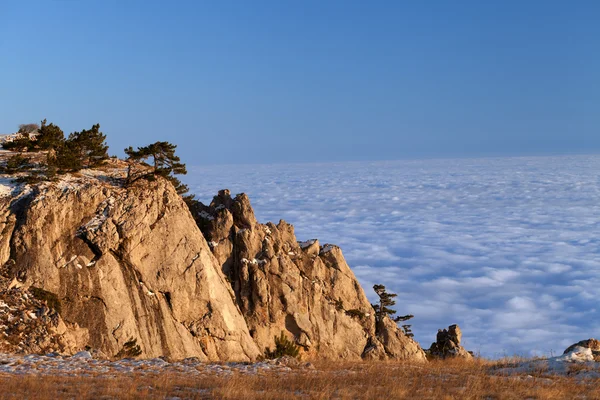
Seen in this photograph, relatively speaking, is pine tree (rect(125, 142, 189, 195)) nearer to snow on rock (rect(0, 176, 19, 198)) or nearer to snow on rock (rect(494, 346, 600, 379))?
snow on rock (rect(0, 176, 19, 198))

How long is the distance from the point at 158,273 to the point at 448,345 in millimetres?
28796

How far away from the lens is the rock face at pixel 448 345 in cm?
5089

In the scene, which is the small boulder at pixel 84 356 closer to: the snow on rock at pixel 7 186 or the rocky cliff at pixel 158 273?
the rocky cliff at pixel 158 273

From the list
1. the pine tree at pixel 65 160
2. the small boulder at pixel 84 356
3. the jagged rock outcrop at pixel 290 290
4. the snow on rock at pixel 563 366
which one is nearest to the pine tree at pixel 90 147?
the pine tree at pixel 65 160

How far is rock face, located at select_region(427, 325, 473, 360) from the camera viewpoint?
50891 millimetres

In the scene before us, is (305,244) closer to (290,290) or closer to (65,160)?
(290,290)

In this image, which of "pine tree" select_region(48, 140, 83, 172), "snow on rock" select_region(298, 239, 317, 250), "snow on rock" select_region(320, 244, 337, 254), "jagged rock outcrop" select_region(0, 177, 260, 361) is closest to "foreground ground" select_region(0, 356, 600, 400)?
"jagged rock outcrop" select_region(0, 177, 260, 361)

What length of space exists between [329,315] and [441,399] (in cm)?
3140

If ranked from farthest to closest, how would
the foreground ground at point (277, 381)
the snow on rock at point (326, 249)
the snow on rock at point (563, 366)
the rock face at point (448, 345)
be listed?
the snow on rock at point (326, 249) → the rock face at point (448, 345) → the snow on rock at point (563, 366) → the foreground ground at point (277, 381)

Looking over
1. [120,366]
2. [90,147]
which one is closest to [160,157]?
[90,147]

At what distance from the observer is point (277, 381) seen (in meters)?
18.0

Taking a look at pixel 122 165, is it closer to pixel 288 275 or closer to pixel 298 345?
pixel 288 275

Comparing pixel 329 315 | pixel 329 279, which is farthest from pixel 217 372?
pixel 329 279

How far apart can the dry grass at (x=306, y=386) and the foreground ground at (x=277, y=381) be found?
0.8 inches
